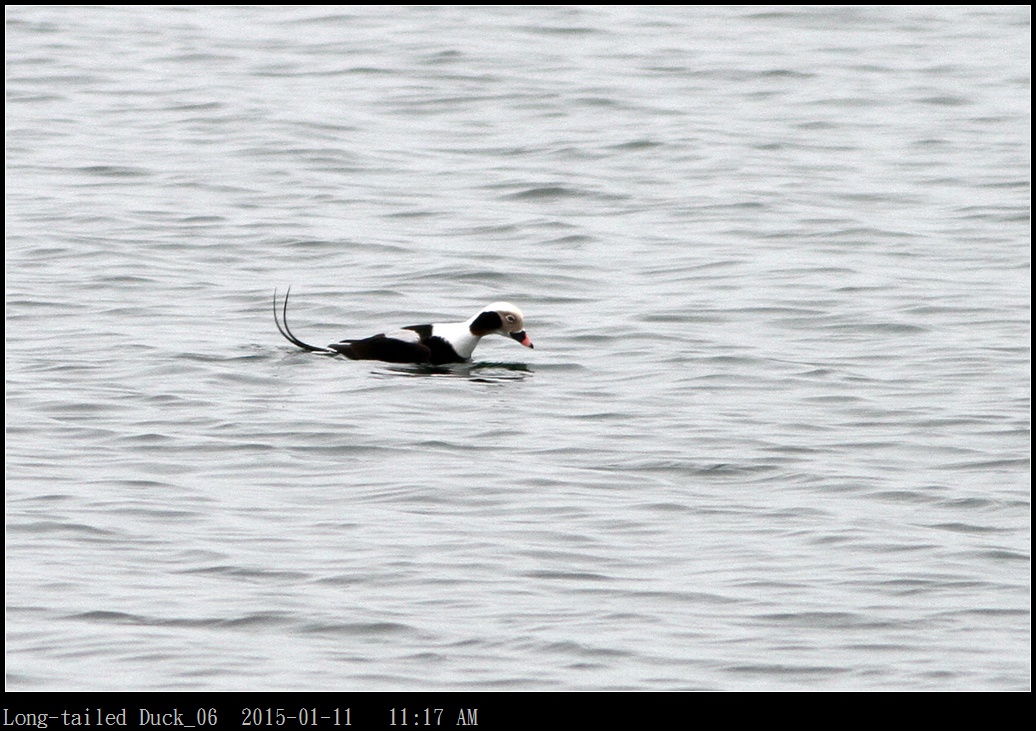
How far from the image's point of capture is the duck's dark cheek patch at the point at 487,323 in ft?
43.8

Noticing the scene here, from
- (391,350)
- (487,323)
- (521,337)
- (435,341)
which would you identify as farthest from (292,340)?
(521,337)

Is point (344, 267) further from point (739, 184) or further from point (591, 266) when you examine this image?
point (739, 184)

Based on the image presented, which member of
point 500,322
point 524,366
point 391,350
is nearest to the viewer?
point 391,350

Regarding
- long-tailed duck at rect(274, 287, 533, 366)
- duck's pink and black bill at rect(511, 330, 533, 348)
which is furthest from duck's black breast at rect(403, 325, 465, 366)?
duck's pink and black bill at rect(511, 330, 533, 348)

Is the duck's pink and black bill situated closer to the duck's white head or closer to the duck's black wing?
the duck's white head

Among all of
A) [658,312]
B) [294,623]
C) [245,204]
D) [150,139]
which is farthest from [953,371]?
[150,139]

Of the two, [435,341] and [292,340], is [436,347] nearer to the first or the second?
[435,341]

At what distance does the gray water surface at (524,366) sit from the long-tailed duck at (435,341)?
5.4 inches

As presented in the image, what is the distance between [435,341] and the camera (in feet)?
43.8

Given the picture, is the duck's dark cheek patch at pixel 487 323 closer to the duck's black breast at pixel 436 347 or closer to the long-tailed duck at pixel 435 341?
the long-tailed duck at pixel 435 341

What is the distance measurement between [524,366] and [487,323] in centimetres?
38

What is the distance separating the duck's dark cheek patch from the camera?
13352mm
